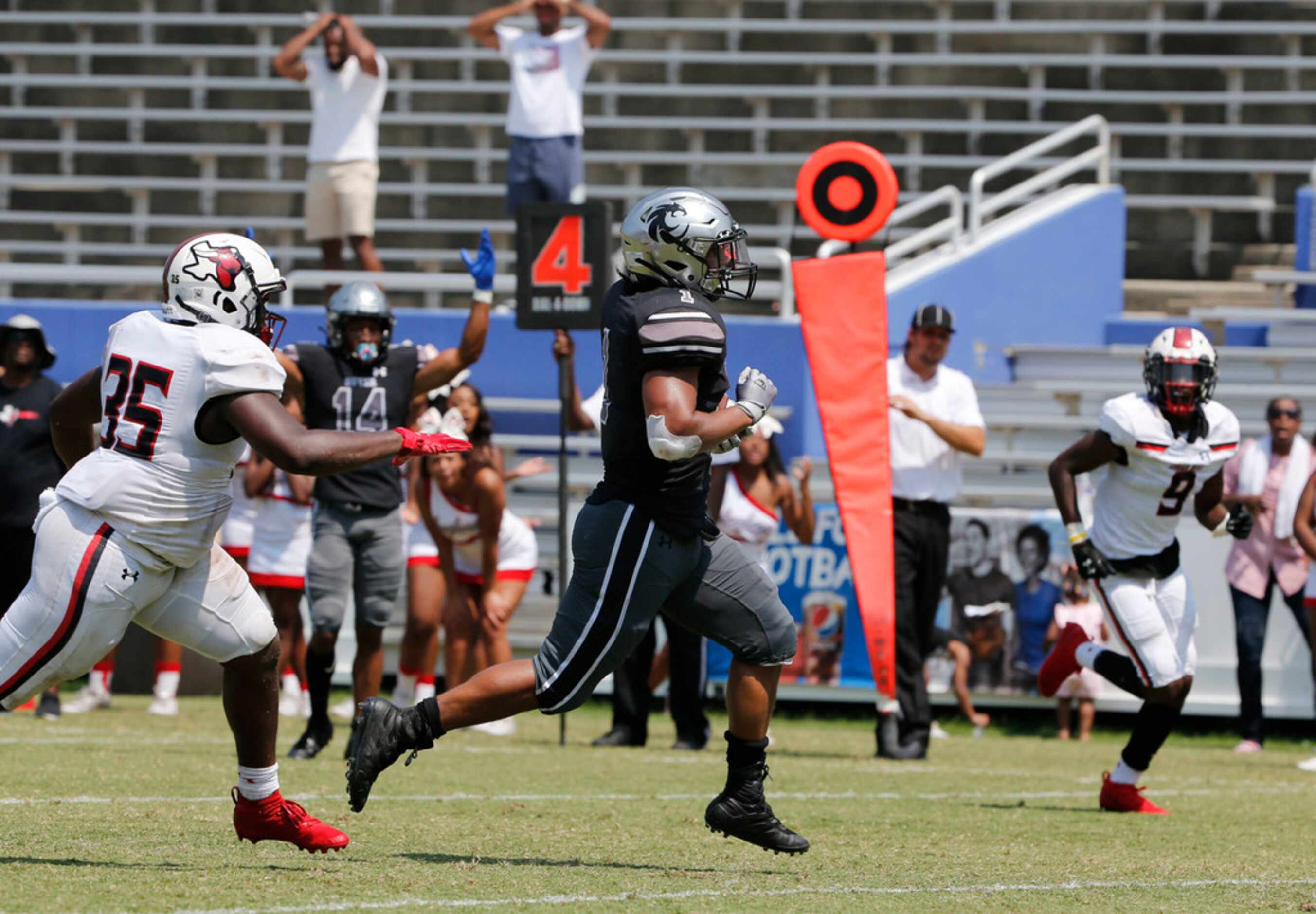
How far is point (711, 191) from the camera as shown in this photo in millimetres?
16594

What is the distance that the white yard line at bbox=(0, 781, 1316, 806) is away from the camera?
6504mm

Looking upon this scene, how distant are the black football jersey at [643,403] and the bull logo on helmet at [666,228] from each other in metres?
0.14

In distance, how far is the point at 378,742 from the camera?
5414mm

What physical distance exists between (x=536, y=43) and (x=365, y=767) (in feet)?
31.6

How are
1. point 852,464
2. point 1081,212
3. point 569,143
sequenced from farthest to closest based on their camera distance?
1. point 1081,212
2. point 569,143
3. point 852,464

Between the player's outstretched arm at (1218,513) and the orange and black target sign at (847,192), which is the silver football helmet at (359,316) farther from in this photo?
the player's outstretched arm at (1218,513)

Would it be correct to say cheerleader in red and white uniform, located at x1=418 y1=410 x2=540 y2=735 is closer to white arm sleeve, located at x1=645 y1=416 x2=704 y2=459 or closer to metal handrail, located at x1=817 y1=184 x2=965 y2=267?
metal handrail, located at x1=817 y1=184 x2=965 y2=267

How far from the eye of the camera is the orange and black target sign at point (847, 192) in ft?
32.4

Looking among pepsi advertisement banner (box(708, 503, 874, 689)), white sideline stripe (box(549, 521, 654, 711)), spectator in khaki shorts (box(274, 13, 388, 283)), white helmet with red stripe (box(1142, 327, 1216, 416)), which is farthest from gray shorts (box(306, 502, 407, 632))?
spectator in khaki shorts (box(274, 13, 388, 283))

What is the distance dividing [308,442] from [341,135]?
9.44 metres

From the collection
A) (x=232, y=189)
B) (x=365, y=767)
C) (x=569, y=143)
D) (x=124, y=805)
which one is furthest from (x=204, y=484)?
(x=232, y=189)

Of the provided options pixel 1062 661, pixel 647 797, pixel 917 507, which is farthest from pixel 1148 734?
pixel 917 507

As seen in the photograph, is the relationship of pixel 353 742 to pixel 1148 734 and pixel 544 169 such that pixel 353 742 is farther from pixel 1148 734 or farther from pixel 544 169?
pixel 544 169

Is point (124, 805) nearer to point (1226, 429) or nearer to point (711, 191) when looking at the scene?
point (1226, 429)
